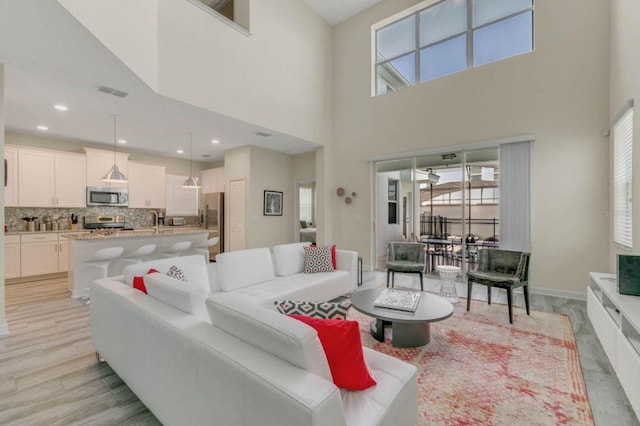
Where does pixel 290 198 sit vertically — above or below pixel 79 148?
below

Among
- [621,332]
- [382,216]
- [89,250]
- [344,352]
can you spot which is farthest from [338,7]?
[344,352]

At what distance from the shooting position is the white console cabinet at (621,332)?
1.76 meters

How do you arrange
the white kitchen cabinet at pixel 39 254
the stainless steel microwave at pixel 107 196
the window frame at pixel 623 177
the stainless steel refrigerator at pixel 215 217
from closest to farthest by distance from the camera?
the window frame at pixel 623 177, the white kitchen cabinet at pixel 39 254, the stainless steel microwave at pixel 107 196, the stainless steel refrigerator at pixel 215 217

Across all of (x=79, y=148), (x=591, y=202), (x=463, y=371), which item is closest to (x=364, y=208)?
(x=591, y=202)

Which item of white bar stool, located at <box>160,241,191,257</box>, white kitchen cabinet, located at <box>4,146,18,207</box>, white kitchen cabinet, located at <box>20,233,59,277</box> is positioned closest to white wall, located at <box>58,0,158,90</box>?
white bar stool, located at <box>160,241,191,257</box>

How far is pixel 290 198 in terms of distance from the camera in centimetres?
749

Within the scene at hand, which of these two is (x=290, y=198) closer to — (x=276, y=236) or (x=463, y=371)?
(x=276, y=236)

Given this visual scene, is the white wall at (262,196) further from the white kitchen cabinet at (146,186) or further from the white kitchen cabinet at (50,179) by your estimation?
the white kitchen cabinet at (50,179)

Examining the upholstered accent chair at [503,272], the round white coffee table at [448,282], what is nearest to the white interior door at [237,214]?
the round white coffee table at [448,282]

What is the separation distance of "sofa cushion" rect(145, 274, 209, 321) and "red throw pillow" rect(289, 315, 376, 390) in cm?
82

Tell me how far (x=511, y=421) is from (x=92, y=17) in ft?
14.0

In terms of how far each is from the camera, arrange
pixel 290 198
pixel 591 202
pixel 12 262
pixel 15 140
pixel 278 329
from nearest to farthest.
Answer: pixel 278 329
pixel 591 202
pixel 12 262
pixel 15 140
pixel 290 198

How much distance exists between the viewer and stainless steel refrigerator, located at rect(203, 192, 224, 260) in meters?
7.12

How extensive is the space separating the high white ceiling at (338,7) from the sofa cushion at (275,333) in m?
6.72
